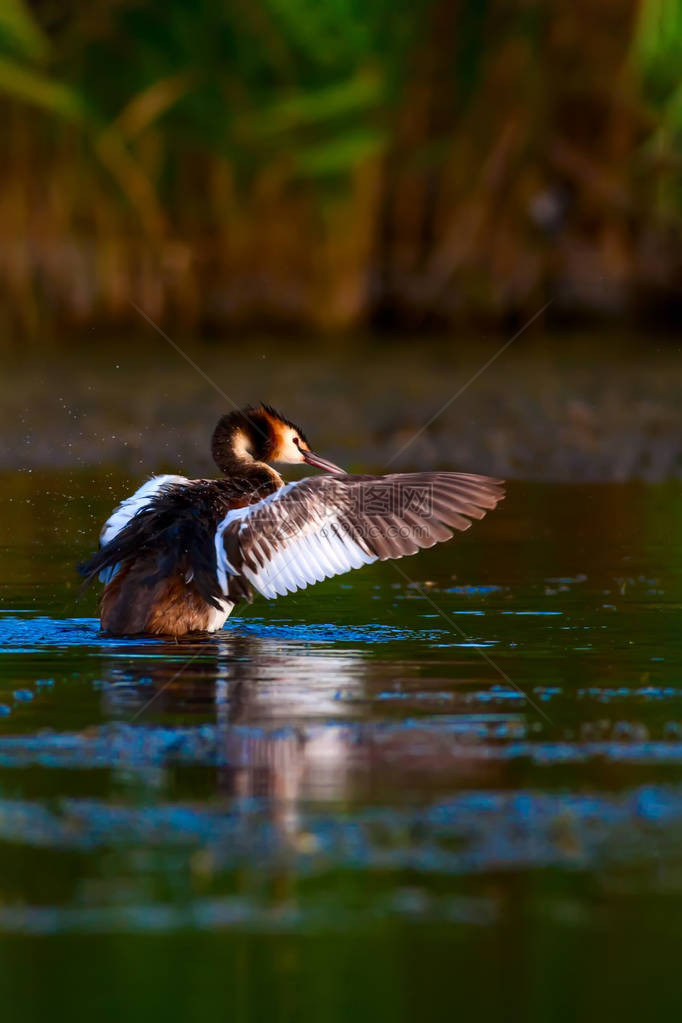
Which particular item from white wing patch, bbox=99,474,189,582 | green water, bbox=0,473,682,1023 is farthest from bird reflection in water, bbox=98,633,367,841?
white wing patch, bbox=99,474,189,582

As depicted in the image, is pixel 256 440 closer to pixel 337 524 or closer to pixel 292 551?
pixel 337 524

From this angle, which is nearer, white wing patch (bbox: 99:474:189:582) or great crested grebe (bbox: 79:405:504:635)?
great crested grebe (bbox: 79:405:504:635)

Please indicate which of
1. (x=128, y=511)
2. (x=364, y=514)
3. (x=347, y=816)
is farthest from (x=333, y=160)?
(x=347, y=816)

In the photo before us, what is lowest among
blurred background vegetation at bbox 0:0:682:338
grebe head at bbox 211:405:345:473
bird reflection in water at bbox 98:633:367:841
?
bird reflection in water at bbox 98:633:367:841

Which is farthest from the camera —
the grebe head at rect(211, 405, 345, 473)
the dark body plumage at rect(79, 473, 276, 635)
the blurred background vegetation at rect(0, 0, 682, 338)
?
the blurred background vegetation at rect(0, 0, 682, 338)

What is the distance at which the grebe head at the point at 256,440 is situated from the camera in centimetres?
853

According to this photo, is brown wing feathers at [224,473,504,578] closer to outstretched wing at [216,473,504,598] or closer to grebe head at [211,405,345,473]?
outstretched wing at [216,473,504,598]

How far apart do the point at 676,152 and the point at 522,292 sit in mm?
2480

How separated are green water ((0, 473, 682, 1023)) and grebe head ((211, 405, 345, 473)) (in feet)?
2.92

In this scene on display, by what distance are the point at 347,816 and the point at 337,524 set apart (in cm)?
306

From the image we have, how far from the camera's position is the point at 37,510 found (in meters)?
11.1

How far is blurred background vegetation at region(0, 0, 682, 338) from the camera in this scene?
18.8 meters

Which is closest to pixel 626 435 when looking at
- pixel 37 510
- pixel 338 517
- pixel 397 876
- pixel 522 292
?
pixel 37 510

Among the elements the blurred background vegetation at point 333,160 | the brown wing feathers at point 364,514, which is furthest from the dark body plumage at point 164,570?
the blurred background vegetation at point 333,160
